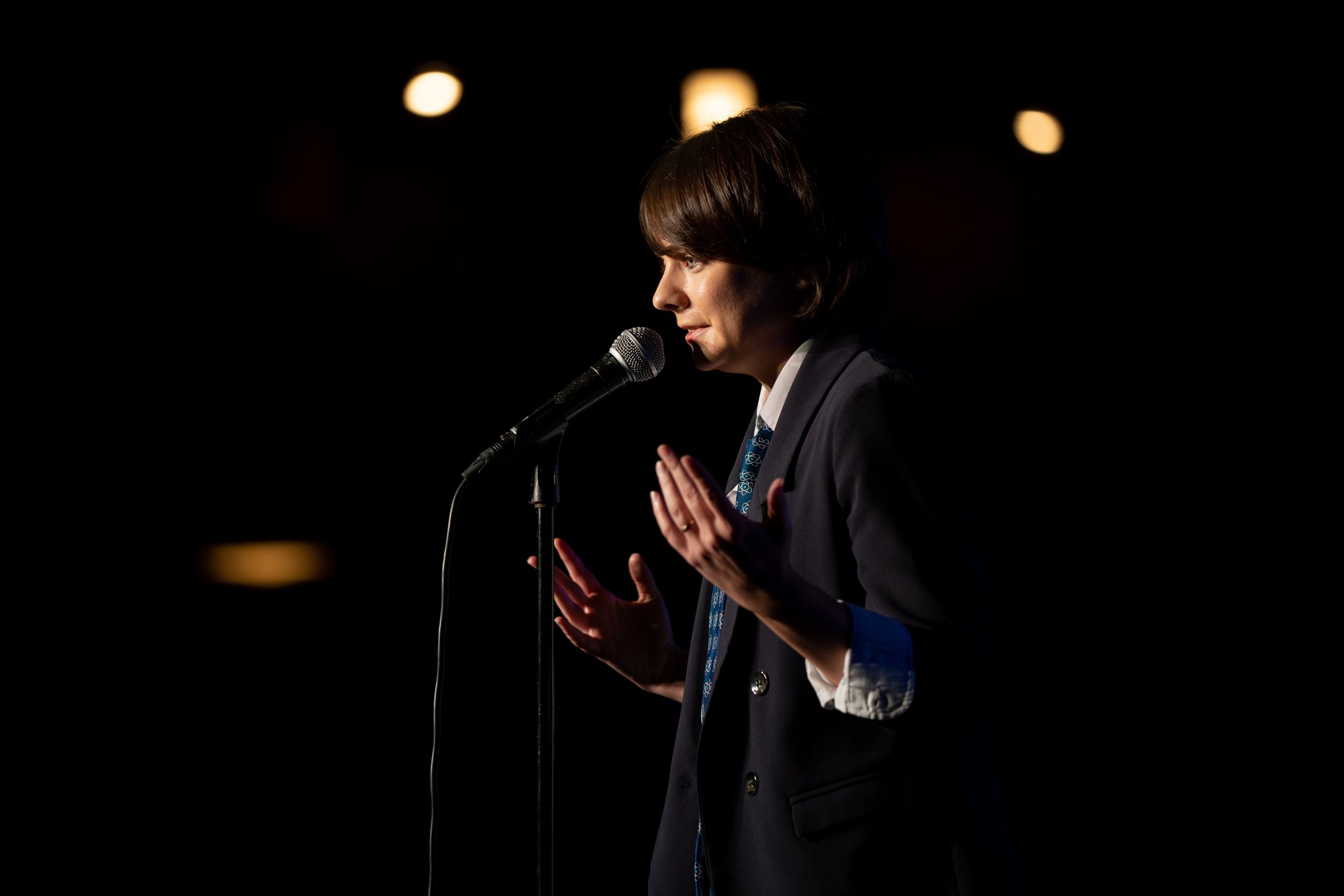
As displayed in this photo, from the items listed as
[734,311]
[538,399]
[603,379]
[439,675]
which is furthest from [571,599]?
[538,399]

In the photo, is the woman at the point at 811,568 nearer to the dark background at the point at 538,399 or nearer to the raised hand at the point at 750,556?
the raised hand at the point at 750,556

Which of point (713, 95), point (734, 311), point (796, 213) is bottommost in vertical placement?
point (734, 311)

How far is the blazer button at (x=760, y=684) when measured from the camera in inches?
47.6

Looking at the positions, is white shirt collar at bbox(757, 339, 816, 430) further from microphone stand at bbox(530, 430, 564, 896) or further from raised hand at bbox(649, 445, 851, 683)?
raised hand at bbox(649, 445, 851, 683)

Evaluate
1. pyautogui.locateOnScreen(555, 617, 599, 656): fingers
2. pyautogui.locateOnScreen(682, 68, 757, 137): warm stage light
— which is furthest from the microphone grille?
pyautogui.locateOnScreen(682, 68, 757, 137): warm stage light

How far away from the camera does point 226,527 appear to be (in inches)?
90.3

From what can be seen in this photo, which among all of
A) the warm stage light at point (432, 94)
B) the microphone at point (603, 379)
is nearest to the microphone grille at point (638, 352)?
the microphone at point (603, 379)

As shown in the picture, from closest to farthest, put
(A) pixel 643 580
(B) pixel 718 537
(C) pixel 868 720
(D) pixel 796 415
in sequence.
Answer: (B) pixel 718 537, (C) pixel 868 720, (D) pixel 796 415, (A) pixel 643 580

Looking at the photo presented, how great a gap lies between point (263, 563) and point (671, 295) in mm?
1377

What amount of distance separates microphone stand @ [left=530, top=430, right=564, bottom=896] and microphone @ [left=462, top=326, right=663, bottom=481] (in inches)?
1.3

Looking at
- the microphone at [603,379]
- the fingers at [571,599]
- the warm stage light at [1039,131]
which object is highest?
the warm stage light at [1039,131]

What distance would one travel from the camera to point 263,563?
2.30 meters

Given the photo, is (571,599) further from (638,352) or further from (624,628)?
(638,352)

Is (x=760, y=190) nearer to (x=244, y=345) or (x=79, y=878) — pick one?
(x=244, y=345)
